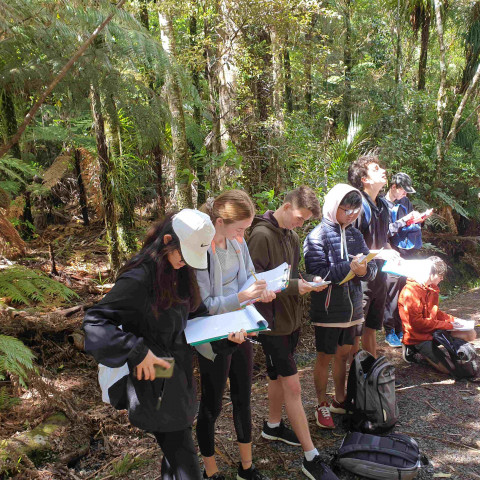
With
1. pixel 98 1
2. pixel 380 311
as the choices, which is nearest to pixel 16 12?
pixel 98 1

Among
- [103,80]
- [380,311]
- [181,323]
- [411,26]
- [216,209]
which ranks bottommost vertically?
[380,311]

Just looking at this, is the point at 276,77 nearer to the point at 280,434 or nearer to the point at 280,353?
the point at 280,353

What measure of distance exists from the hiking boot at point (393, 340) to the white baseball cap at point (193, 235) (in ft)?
14.3

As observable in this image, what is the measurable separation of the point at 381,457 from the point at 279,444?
832 mm

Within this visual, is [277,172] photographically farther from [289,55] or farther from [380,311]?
[289,55]

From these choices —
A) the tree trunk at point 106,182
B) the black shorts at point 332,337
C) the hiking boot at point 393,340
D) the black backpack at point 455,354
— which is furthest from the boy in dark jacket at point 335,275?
the tree trunk at point 106,182

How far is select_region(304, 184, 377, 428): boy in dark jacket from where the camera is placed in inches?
141

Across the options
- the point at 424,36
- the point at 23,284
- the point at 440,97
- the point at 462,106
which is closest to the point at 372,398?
the point at 23,284

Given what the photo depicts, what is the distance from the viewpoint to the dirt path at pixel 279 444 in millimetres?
3264

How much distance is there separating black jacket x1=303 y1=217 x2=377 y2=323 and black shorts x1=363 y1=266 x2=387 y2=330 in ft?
2.15

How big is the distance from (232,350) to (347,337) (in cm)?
139

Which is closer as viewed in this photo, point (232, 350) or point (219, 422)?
point (232, 350)

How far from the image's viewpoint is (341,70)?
12.7 meters

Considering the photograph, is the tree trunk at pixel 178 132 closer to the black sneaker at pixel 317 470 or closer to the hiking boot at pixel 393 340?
the hiking boot at pixel 393 340
